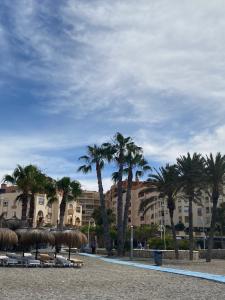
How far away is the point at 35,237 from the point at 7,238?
2170mm

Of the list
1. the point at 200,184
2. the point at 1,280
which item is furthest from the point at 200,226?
the point at 1,280

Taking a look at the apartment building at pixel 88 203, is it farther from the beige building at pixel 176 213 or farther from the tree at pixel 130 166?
the tree at pixel 130 166

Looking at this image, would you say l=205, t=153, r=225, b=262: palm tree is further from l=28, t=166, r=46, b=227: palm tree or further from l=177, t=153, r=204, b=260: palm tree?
l=28, t=166, r=46, b=227: palm tree

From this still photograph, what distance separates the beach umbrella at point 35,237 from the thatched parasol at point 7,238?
2.57ft

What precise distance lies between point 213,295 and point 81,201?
13941 cm

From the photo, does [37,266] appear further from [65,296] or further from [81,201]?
[81,201]

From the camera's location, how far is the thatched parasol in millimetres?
31312

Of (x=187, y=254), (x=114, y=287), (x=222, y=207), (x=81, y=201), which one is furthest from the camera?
(x=81, y=201)

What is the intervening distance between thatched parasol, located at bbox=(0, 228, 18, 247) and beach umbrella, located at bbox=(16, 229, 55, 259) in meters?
0.78

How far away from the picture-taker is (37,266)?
29.6 metres

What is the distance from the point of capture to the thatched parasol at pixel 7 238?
31312 mm

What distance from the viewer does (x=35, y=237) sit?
32625mm

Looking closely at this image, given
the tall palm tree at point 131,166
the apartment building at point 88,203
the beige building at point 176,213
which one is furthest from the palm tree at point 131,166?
the apartment building at point 88,203

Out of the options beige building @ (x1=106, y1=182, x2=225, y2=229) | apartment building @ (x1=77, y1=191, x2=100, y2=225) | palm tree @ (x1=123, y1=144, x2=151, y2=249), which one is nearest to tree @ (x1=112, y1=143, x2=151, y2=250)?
palm tree @ (x1=123, y1=144, x2=151, y2=249)
